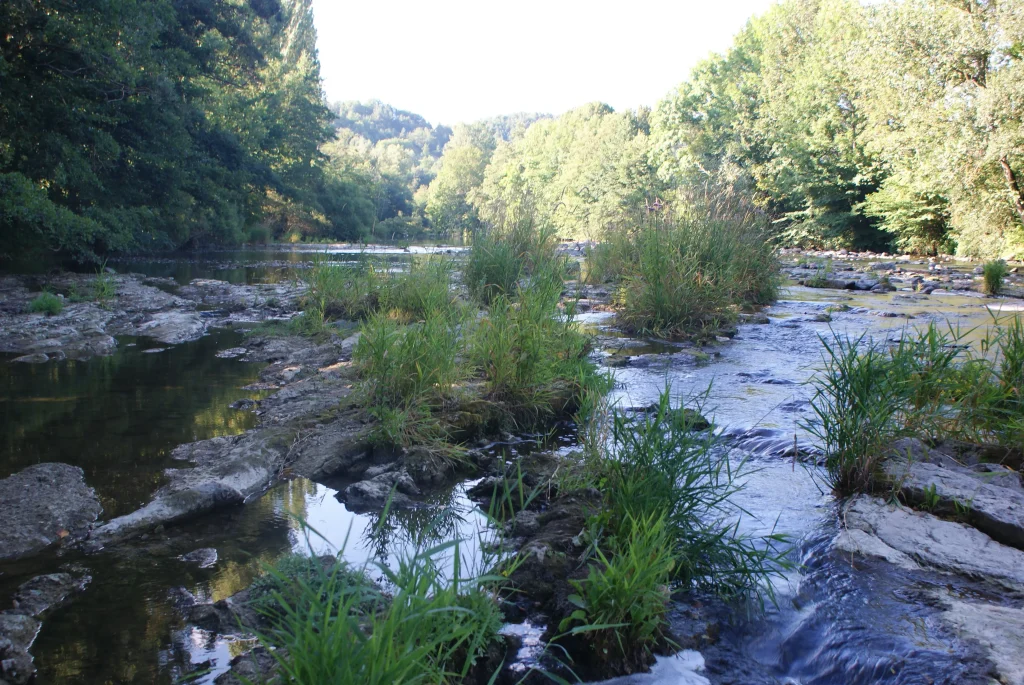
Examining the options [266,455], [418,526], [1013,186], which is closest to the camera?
[418,526]

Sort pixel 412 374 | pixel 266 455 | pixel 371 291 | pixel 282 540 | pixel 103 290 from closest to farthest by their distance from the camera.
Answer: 1. pixel 282 540
2. pixel 266 455
3. pixel 412 374
4. pixel 371 291
5. pixel 103 290

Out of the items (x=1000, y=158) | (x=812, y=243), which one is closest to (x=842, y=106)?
(x=812, y=243)

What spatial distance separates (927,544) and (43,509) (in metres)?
3.99

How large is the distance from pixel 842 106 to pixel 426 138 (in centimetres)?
14054

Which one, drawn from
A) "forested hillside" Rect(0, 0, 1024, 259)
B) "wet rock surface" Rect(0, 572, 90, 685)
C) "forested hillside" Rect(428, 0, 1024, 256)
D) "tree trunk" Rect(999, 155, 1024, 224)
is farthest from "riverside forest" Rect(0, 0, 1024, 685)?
"tree trunk" Rect(999, 155, 1024, 224)

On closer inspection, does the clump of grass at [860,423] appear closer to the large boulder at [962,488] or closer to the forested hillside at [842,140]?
the large boulder at [962,488]

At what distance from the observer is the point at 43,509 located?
127 inches

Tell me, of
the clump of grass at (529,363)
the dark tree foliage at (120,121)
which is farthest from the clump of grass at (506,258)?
the dark tree foliage at (120,121)

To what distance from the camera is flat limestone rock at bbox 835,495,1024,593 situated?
108 inches

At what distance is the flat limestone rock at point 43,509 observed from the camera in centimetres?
297

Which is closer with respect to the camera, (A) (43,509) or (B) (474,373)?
(A) (43,509)

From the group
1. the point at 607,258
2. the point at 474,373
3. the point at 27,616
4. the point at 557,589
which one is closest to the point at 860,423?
the point at 557,589

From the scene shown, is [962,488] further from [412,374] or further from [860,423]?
[412,374]

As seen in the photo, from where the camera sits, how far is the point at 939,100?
18781mm
